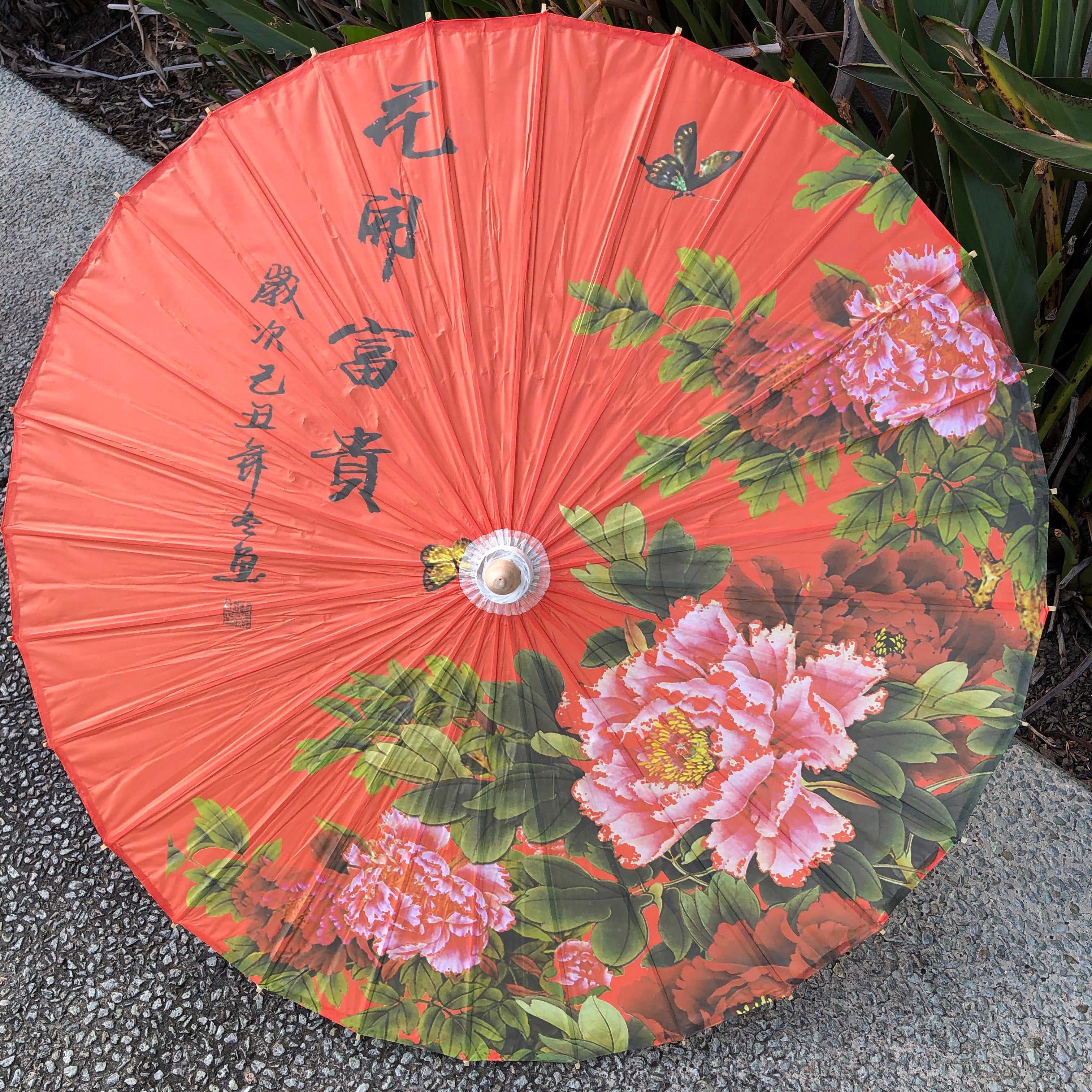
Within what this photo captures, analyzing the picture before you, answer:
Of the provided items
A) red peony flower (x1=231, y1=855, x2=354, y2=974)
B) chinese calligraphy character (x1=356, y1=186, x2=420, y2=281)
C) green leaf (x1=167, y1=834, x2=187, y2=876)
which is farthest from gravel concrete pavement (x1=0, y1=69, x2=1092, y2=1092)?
chinese calligraphy character (x1=356, y1=186, x2=420, y2=281)

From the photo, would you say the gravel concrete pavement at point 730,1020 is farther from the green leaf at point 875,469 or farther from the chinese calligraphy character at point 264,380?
the chinese calligraphy character at point 264,380

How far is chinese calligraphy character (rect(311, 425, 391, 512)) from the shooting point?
1083mm

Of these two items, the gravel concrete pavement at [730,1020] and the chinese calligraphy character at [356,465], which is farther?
the gravel concrete pavement at [730,1020]

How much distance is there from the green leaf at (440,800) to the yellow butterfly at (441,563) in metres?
0.29

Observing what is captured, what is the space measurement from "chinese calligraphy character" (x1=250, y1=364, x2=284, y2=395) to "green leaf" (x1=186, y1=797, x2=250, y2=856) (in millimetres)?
586

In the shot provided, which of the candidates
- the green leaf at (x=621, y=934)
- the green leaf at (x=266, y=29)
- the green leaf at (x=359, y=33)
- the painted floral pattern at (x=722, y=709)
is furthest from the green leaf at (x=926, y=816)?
the green leaf at (x=266, y=29)

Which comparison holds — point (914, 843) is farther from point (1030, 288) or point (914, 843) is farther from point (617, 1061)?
point (1030, 288)

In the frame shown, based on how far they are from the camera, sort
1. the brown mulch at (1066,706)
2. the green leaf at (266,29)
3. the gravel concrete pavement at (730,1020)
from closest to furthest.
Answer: the gravel concrete pavement at (730,1020)
the brown mulch at (1066,706)
the green leaf at (266,29)

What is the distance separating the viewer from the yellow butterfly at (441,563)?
1.06 meters

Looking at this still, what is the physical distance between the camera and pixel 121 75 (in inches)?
101

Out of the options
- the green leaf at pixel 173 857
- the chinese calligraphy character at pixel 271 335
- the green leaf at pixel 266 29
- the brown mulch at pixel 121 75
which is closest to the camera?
the chinese calligraphy character at pixel 271 335

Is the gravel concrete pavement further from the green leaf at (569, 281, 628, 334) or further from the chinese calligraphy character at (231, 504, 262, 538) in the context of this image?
the green leaf at (569, 281, 628, 334)

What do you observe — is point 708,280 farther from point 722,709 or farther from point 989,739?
point 989,739

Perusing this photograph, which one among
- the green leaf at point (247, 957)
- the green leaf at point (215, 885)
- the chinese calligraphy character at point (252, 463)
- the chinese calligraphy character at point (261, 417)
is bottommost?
the green leaf at point (247, 957)
